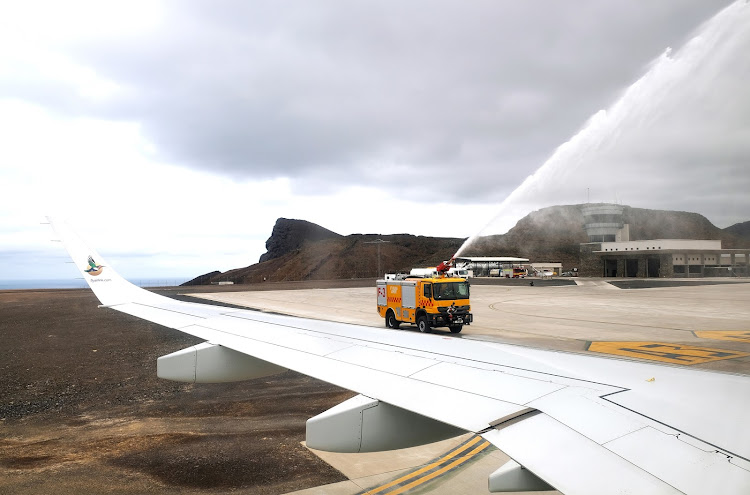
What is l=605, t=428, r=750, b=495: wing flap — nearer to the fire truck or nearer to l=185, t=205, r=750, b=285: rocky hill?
the fire truck

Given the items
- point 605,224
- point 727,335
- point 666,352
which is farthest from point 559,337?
point 605,224

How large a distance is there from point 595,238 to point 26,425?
109652mm

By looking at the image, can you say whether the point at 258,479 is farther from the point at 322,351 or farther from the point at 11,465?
the point at 11,465

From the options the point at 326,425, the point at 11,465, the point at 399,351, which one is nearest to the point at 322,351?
the point at 399,351

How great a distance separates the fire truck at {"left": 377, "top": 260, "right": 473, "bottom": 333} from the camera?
806 inches

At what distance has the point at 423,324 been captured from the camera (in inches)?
821

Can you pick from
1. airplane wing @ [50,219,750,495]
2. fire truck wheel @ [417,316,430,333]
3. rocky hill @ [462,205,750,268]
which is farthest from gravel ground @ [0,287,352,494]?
rocky hill @ [462,205,750,268]

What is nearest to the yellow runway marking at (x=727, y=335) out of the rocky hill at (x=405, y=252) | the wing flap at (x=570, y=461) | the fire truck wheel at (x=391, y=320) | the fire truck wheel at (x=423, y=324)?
the fire truck wheel at (x=423, y=324)

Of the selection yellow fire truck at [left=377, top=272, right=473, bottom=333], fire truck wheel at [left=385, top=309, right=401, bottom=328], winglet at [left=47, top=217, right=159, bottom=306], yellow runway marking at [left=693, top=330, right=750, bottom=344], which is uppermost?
winglet at [left=47, top=217, right=159, bottom=306]

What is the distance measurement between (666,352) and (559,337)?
4518 millimetres

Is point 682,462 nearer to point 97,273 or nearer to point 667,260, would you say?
point 97,273

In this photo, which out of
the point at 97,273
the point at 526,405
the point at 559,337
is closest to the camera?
the point at 526,405

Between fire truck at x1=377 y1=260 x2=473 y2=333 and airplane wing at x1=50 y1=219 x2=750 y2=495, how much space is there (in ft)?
45.4

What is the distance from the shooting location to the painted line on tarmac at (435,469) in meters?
6.80
